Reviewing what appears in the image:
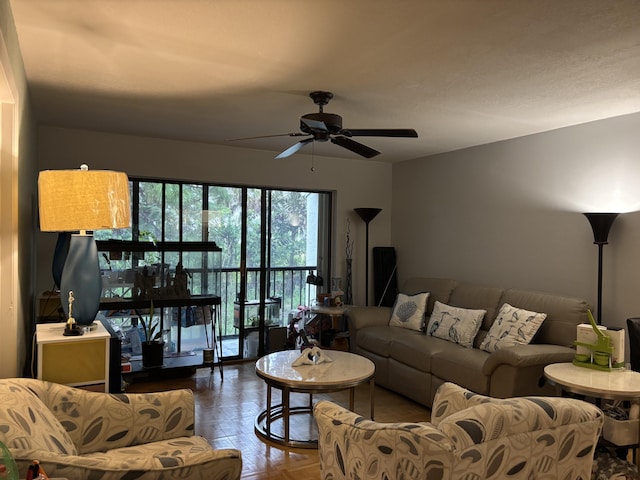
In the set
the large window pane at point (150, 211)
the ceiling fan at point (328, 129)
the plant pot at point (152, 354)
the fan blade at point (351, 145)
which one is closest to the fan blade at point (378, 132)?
the ceiling fan at point (328, 129)

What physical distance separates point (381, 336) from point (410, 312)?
444mm

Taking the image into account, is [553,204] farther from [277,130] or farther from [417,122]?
[277,130]

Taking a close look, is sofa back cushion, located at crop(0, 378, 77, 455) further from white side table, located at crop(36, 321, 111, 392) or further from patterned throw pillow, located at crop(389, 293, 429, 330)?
patterned throw pillow, located at crop(389, 293, 429, 330)

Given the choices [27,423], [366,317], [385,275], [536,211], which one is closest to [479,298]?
[536,211]

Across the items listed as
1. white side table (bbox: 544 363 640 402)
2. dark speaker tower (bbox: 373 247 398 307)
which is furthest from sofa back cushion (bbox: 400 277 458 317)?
white side table (bbox: 544 363 640 402)

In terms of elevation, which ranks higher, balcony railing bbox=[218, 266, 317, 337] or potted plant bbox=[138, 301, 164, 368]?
balcony railing bbox=[218, 266, 317, 337]

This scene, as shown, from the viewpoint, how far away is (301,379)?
9.77 ft

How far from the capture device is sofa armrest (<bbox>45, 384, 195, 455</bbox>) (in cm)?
204

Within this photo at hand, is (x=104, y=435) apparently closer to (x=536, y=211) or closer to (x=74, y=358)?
(x=74, y=358)

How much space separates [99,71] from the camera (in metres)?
2.78

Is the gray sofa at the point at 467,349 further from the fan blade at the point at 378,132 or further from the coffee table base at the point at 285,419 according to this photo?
the fan blade at the point at 378,132

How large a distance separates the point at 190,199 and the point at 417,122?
8.25ft

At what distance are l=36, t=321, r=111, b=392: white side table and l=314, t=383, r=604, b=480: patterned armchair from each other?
3.88ft

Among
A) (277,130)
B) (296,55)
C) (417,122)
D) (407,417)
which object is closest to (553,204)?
(417,122)
